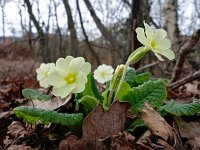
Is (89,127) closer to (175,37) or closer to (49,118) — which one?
(49,118)

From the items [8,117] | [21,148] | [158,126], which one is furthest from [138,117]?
[8,117]

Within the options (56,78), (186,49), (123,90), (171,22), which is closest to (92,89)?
(123,90)

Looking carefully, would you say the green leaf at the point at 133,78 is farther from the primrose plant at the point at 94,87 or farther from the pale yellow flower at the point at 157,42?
the pale yellow flower at the point at 157,42

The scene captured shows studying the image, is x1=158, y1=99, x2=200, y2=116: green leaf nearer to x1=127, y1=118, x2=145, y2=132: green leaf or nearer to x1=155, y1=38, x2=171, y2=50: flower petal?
x1=127, y1=118, x2=145, y2=132: green leaf

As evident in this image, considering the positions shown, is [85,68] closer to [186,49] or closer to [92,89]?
[92,89]

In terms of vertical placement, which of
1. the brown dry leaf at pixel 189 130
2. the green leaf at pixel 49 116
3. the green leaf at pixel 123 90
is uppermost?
the green leaf at pixel 123 90

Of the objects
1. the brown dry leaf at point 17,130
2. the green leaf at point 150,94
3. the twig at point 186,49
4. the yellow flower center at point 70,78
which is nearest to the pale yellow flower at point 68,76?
the yellow flower center at point 70,78
